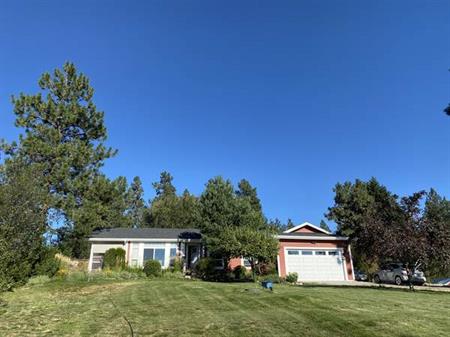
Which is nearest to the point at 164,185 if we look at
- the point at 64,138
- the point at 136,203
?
the point at 136,203

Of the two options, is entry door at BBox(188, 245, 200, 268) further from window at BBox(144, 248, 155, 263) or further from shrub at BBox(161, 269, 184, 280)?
shrub at BBox(161, 269, 184, 280)

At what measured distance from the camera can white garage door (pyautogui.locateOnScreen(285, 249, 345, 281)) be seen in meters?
28.0

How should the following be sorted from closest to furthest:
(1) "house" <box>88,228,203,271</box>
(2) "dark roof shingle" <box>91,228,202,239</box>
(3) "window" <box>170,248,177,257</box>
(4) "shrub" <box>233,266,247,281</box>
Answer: (4) "shrub" <box>233,266,247,281</box>, (1) "house" <box>88,228,203,271</box>, (3) "window" <box>170,248,177,257</box>, (2) "dark roof shingle" <box>91,228,202,239</box>

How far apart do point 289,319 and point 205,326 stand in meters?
2.04

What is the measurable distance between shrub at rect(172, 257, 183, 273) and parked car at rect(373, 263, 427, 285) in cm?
1572

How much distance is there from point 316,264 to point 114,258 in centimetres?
1565

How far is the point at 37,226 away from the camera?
746 inches

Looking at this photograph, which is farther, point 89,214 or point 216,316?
point 89,214

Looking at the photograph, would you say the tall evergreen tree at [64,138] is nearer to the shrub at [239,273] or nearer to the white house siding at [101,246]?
the white house siding at [101,246]

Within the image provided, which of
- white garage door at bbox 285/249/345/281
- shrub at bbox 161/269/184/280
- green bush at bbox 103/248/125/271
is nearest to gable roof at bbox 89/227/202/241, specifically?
green bush at bbox 103/248/125/271

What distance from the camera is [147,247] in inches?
1168

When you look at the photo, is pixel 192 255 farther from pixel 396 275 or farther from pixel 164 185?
pixel 164 185

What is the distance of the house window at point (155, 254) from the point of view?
29.4m

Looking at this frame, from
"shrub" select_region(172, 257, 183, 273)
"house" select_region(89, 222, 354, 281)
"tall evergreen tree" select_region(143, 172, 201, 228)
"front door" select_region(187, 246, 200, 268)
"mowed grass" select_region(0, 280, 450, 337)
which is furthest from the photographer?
"tall evergreen tree" select_region(143, 172, 201, 228)
